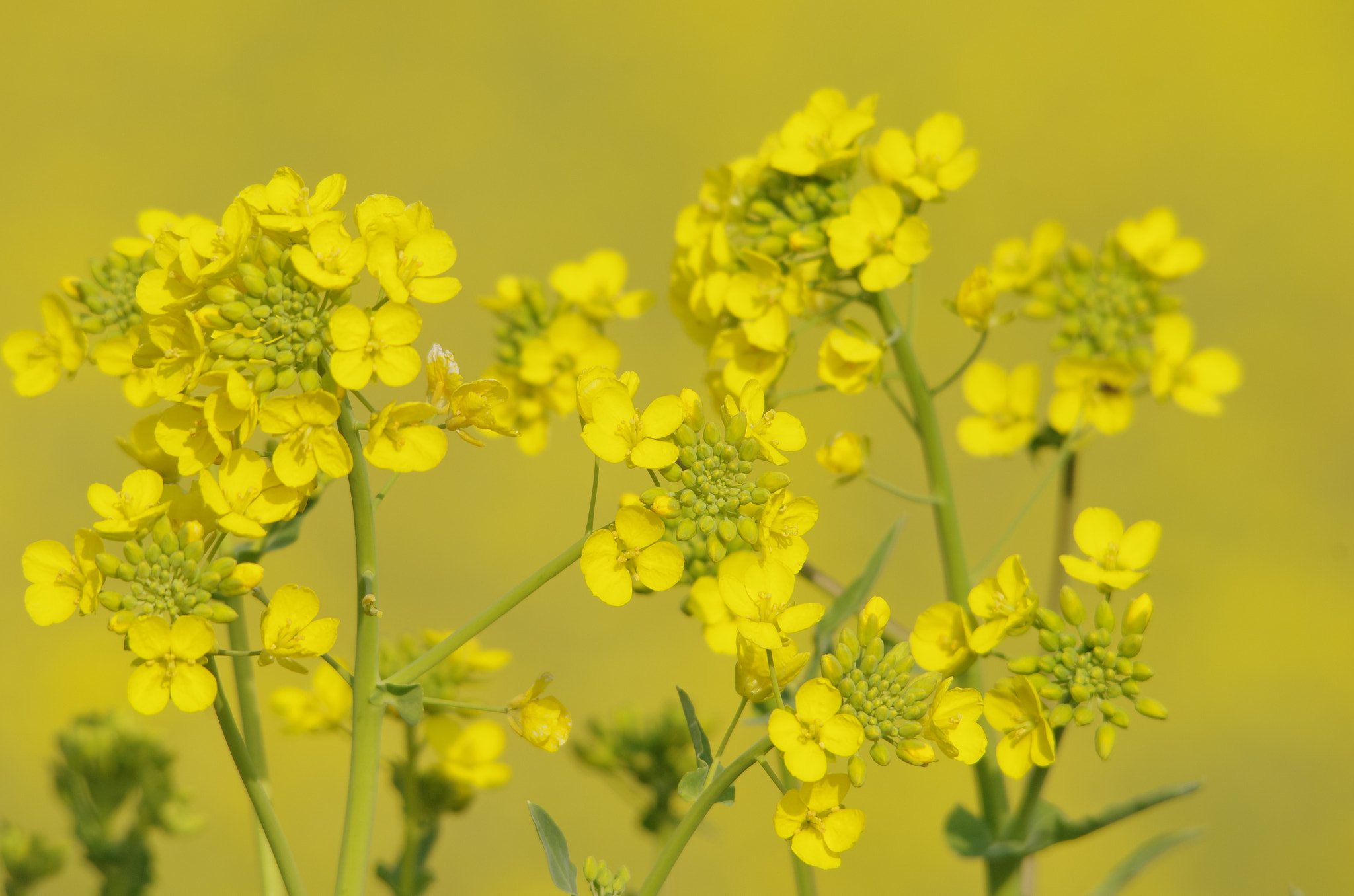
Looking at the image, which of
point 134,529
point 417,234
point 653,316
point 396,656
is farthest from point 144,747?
point 653,316

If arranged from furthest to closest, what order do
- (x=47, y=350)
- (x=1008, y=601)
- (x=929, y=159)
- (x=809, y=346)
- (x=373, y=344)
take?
(x=809, y=346)
(x=929, y=159)
(x=47, y=350)
(x=1008, y=601)
(x=373, y=344)

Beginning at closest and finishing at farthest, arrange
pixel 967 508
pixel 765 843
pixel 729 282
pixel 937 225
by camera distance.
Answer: pixel 729 282, pixel 765 843, pixel 967 508, pixel 937 225

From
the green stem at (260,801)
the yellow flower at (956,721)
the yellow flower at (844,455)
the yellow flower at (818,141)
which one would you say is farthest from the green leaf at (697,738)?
the yellow flower at (818,141)

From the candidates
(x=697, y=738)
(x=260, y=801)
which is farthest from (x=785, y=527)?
(x=260, y=801)

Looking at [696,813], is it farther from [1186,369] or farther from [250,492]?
[1186,369]

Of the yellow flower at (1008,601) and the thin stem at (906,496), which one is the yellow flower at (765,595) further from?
the thin stem at (906,496)

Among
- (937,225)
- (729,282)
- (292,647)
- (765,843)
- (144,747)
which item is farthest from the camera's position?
(937,225)

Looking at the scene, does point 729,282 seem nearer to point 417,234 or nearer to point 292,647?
point 417,234
